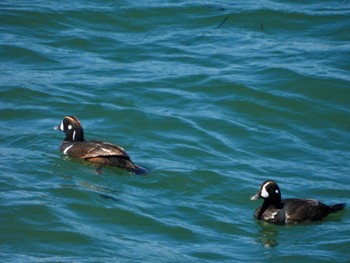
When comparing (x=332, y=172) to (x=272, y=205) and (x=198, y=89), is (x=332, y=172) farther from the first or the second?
(x=198, y=89)

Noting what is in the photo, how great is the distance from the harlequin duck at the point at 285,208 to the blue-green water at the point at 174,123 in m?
0.16

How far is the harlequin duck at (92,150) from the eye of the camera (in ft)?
45.0

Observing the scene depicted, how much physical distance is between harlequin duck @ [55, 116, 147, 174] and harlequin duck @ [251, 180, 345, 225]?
1.83 m

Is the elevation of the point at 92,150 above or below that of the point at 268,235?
above

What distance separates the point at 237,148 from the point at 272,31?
5.52 metres

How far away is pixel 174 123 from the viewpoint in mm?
16172

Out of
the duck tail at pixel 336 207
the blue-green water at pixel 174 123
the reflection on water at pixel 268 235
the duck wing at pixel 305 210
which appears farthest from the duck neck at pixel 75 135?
the duck tail at pixel 336 207

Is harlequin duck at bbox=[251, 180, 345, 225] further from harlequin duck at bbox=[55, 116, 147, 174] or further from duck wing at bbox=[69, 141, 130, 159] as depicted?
duck wing at bbox=[69, 141, 130, 159]

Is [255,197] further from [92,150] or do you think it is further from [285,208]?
[92,150]

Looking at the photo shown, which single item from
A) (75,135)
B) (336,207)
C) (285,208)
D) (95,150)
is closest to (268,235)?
(285,208)

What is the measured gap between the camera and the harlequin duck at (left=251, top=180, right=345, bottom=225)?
41.7 feet

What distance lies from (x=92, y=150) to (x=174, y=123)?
2.52 m

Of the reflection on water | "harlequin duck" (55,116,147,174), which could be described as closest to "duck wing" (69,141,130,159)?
"harlequin duck" (55,116,147,174)

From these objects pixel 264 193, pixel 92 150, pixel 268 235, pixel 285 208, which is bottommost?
pixel 268 235
